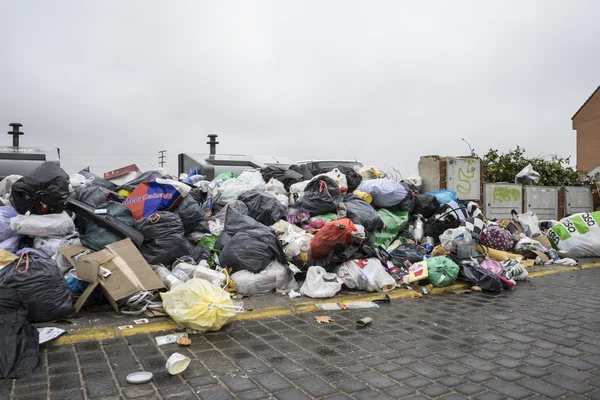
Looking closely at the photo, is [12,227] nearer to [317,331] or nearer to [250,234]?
[250,234]

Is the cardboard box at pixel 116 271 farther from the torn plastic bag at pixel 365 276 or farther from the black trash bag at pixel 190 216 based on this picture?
the torn plastic bag at pixel 365 276

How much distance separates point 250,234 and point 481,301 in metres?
2.69

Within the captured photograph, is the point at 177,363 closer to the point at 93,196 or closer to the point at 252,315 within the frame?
the point at 252,315

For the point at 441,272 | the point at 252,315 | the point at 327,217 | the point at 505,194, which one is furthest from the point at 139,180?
the point at 505,194

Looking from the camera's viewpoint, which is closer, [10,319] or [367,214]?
[10,319]

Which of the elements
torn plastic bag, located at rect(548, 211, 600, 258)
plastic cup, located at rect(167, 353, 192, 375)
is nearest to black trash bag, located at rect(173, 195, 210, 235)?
plastic cup, located at rect(167, 353, 192, 375)

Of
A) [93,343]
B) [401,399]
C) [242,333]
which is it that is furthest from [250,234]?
[401,399]

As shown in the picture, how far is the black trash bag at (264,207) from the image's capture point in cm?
599

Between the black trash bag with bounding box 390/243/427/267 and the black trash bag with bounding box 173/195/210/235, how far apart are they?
2.56 meters

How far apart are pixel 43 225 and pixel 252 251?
2.22 metres

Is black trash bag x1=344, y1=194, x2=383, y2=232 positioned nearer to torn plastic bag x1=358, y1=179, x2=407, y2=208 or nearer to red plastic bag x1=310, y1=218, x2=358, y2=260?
torn plastic bag x1=358, y1=179, x2=407, y2=208

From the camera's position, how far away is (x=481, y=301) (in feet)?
15.3

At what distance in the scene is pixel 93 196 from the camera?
531 cm

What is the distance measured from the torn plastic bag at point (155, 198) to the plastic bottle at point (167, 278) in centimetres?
78
